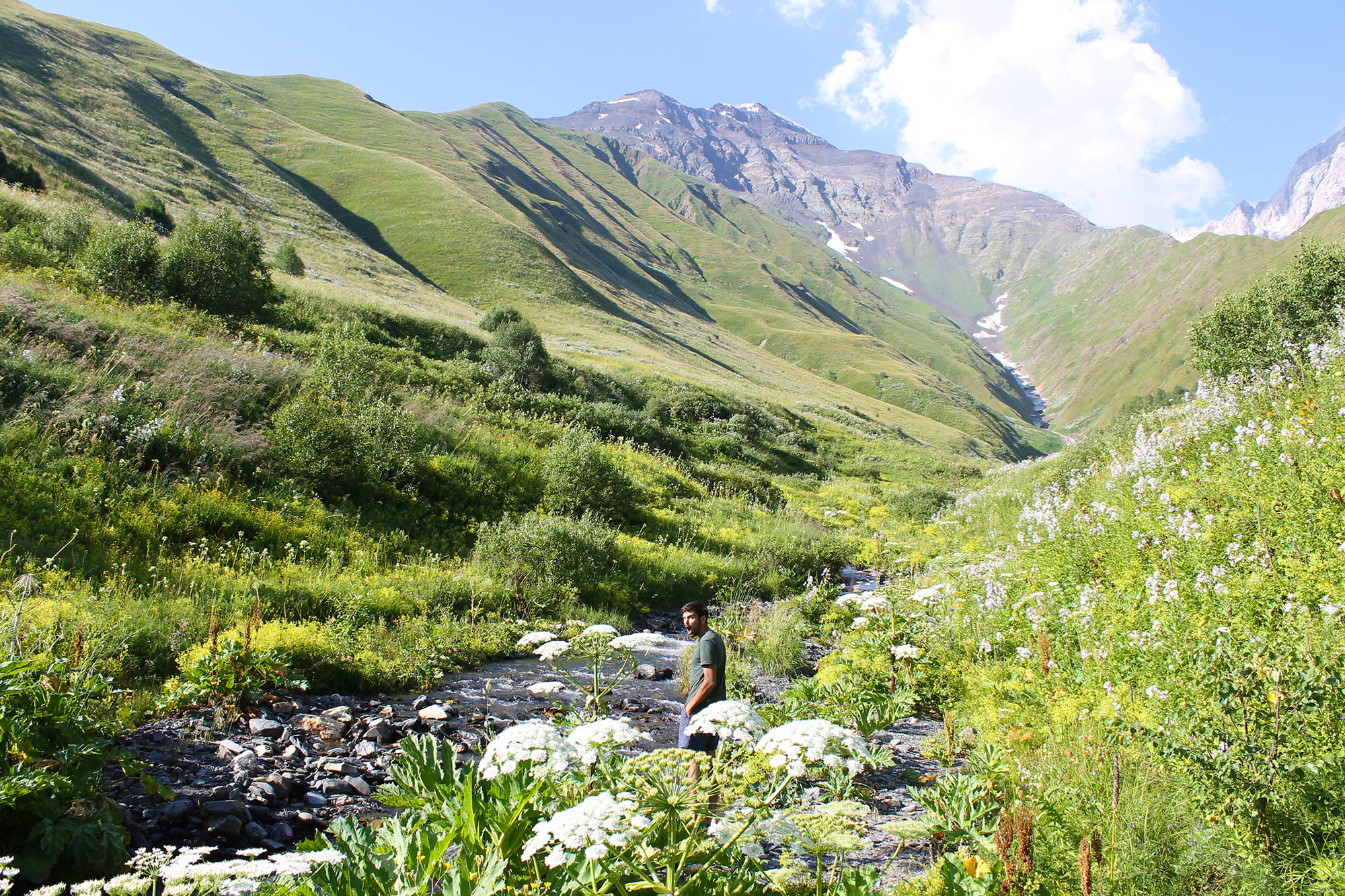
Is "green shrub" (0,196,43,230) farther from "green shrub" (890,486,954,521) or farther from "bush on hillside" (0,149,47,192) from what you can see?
"green shrub" (890,486,954,521)

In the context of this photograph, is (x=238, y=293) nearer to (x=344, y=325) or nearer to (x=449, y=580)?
(x=344, y=325)

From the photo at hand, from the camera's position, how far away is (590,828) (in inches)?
114

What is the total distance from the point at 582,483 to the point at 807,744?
41.9ft

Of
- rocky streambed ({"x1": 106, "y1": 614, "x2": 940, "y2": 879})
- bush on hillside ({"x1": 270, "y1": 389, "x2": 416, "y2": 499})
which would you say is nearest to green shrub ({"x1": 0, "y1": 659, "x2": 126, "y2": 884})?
rocky streambed ({"x1": 106, "y1": 614, "x2": 940, "y2": 879})

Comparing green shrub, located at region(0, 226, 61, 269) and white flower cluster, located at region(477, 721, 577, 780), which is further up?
green shrub, located at region(0, 226, 61, 269)

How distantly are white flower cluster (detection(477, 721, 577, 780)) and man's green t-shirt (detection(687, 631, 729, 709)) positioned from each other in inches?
89.5

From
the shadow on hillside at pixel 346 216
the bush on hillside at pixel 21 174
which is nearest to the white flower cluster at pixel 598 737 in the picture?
the bush on hillside at pixel 21 174

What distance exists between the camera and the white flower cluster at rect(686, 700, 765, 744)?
155 inches

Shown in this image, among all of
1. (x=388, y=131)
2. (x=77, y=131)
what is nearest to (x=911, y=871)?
(x=77, y=131)

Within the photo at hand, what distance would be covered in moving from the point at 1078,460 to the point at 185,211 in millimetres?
43784

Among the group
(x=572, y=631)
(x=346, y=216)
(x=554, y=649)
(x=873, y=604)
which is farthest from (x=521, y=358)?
(x=346, y=216)

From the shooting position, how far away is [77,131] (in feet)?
140

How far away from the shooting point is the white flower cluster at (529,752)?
3.47 meters

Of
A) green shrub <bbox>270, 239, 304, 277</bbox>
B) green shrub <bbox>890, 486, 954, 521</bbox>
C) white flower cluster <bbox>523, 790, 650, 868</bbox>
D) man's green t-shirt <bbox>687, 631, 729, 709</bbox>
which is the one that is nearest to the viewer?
white flower cluster <bbox>523, 790, 650, 868</bbox>
